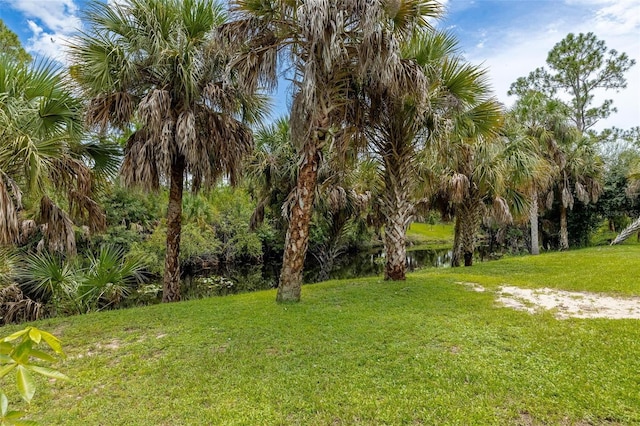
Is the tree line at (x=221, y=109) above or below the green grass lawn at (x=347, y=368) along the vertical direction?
above

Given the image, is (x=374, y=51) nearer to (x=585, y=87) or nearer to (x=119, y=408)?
(x=119, y=408)

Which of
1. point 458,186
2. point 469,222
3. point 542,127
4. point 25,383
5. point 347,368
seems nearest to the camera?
point 25,383

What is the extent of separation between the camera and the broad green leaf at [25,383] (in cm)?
89

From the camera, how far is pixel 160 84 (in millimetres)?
8320

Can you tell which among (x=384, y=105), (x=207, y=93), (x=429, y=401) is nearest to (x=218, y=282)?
(x=207, y=93)

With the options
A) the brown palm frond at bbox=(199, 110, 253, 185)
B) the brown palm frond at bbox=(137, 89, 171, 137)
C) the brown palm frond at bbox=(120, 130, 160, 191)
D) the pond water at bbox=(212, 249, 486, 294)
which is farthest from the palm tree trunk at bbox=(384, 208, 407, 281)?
the brown palm frond at bbox=(137, 89, 171, 137)

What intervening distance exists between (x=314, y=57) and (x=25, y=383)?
6684 mm

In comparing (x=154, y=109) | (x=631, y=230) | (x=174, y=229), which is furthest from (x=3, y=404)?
(x=631, y=230)

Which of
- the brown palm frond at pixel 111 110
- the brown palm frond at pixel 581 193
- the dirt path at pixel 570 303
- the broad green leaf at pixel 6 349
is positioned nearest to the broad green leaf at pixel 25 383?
the broad green leaf at pixel 6 349

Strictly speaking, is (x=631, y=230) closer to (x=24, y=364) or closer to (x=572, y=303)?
(x=572, y=303)

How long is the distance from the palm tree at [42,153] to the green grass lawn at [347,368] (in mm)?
1955

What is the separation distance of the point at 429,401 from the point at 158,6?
29.2 ft

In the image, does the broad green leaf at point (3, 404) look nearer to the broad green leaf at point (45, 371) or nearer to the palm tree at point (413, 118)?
the broad green leaf at point (45, 371)

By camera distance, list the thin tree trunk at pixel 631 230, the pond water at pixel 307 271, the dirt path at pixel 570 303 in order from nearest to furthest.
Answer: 1. the dirt path at pixel 570 303
2. the pond water at pixel 307 271
3. the thin tree trunk at pixel 631 230
